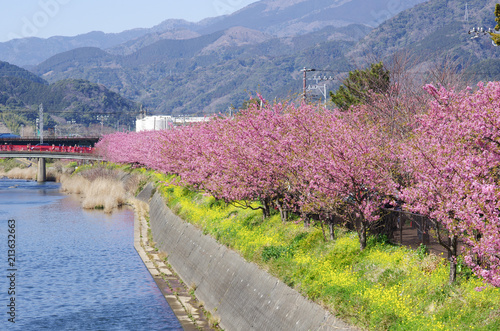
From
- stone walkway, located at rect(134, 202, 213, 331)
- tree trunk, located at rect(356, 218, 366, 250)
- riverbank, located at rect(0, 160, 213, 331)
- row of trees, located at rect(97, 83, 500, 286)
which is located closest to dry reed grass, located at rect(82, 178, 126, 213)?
riverbank, located at rect(0, 160, 213, 331)

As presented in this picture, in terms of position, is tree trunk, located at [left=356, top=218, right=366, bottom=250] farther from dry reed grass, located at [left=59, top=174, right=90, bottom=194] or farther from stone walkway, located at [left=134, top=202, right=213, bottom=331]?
dry reed grass, located at [left=59, top=174, right=90, bottom=194]

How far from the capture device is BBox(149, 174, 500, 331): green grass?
668 inches

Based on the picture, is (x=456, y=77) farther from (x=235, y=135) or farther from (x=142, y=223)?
(x=142, y=223)

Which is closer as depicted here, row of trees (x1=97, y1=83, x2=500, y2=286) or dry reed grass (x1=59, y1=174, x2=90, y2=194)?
row of trees (x1=97, y1=83, x2=500, y2=286)

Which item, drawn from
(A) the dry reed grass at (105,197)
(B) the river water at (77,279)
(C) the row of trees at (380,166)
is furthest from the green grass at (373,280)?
(A) the dry reed grass at (105,197)

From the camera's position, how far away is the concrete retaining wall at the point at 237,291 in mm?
21594

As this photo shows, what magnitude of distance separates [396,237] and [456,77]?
91.2ft

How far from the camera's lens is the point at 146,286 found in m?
38.8

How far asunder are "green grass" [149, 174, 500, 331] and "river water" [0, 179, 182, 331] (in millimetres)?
6483

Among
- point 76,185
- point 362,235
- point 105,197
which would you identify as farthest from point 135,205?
point 362,235

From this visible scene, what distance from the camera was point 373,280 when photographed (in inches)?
832

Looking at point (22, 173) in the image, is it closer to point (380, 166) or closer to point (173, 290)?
point (173, 290)

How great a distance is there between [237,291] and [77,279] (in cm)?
1670

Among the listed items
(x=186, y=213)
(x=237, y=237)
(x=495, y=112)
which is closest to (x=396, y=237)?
(x=495, y=112)
